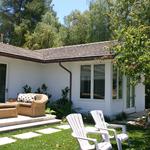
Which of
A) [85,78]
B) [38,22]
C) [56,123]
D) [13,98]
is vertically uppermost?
[38,22]

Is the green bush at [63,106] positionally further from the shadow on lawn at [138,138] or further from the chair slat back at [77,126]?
the chair slat back at [77,126]

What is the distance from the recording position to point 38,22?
1478 inches

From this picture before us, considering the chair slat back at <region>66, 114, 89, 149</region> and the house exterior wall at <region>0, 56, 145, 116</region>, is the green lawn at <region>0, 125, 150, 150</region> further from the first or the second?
the house exterior wall at <region>0, 56, 145, 116</region>

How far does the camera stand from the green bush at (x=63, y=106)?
14.2 meters

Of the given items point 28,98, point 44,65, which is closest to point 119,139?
point 28,98

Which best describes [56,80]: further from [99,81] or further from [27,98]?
[27,98]

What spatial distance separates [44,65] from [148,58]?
32.0ft

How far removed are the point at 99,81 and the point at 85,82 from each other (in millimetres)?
898

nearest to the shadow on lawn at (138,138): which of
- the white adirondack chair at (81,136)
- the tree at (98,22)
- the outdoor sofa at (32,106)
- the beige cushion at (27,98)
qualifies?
the white adirondack chair at (81,136)

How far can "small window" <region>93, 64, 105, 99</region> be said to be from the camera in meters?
14.3

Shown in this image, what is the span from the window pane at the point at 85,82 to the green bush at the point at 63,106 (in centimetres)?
87

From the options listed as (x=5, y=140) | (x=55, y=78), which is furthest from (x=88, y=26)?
(x=5, y=140)

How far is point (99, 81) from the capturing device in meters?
14.5

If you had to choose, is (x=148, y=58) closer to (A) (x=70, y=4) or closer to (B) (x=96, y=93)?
(B) (x=96, y=93)
